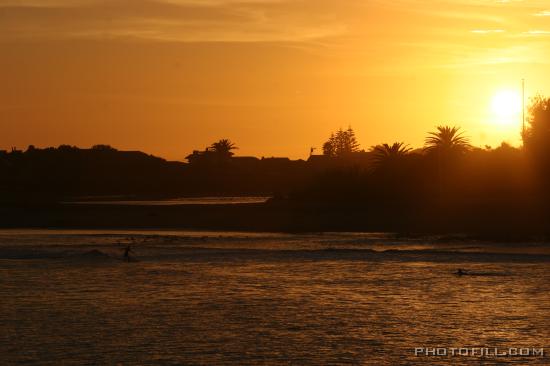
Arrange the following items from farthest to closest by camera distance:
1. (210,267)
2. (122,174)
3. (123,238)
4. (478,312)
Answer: (122,174), (123,238), (210,267), (478,312)

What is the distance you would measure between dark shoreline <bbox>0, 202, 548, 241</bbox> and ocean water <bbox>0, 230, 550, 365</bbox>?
309 inches

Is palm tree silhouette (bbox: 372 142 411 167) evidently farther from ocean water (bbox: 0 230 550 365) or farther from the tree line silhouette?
ocean water (bbox: 0 230 550 365)

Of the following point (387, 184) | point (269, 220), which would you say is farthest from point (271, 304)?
point (387, 184)

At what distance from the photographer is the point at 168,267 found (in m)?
31.9

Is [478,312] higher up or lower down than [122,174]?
lower down

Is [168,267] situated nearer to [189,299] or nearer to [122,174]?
[189,299]

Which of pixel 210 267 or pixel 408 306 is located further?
Result: pixel 210 267

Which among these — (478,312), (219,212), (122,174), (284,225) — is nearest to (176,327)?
(478,312)

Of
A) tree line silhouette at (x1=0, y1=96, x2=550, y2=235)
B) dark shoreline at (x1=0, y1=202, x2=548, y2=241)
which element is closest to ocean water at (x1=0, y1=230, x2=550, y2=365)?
dark shoreline at (x1=0, y1=202, x2=548, y2=241)

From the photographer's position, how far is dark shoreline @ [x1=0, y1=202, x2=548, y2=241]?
47156 millimetres

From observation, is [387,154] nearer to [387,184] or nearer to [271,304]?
[387,184]

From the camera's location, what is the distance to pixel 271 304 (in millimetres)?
23375

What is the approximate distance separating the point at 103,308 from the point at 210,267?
9.00m

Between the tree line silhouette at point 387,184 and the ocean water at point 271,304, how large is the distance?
13.4 metres
